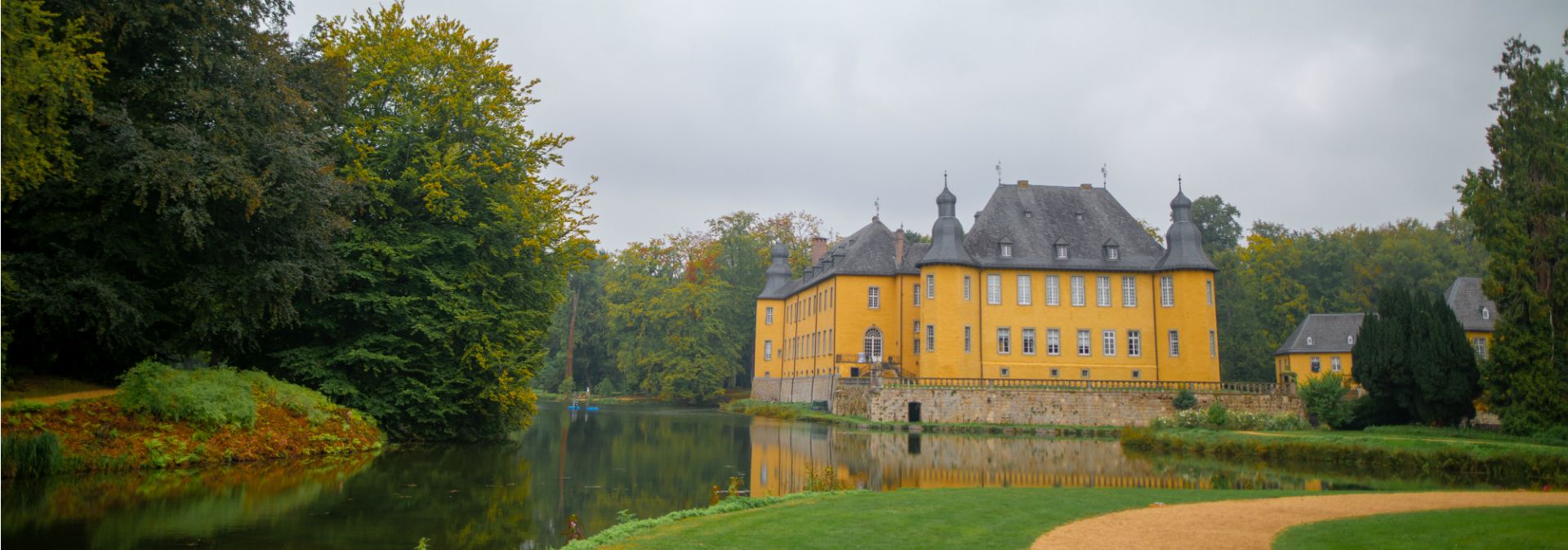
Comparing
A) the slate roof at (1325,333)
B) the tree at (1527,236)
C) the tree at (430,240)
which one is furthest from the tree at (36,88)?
the slate roof at (1325,333)

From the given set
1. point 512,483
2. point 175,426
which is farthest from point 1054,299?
point 175,426

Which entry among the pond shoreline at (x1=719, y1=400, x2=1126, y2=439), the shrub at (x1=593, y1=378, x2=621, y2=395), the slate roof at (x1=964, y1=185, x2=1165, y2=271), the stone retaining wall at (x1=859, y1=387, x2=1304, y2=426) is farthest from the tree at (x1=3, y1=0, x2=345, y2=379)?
the shrub at (x1=593, y1=378, x2=621, y2=395)

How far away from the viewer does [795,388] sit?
51.2 m

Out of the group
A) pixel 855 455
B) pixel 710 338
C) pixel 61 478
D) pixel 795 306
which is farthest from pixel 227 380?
pixel 710 338

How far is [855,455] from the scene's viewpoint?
22156mm

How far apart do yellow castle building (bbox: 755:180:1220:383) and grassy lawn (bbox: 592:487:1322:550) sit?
88.4ft

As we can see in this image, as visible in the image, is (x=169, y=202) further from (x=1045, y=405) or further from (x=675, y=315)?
(x=675, y=315)

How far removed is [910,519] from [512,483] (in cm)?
788

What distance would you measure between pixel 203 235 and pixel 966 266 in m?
29.6

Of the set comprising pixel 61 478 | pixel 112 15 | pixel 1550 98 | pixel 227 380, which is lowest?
pixel 61 478

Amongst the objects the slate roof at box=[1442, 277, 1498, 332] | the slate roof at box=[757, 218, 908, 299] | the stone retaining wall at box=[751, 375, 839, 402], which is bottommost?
the stone retaining wall at box=[751, 375, 839, 402]

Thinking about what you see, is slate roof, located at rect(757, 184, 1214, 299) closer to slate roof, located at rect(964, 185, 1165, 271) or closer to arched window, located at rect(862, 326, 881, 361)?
slate roof, located at rect(964, 185, 1165, 271)

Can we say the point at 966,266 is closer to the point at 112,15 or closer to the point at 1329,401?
the point at 1329,401

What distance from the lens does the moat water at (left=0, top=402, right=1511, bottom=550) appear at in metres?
10.1
